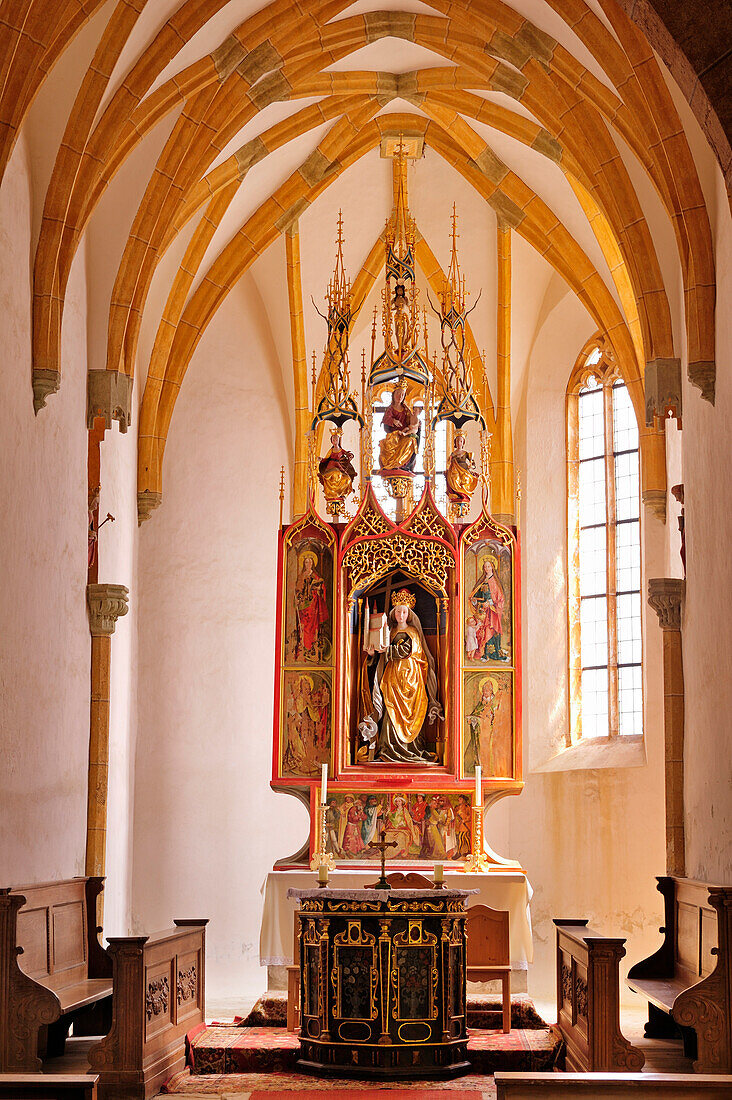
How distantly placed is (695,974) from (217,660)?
25.7ft

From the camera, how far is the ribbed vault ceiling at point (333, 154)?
10.2 m

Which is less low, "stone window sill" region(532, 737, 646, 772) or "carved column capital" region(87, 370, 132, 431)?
"carved column capital" region(87, 370, 132, 431)

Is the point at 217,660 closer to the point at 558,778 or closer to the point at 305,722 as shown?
the point at 305,722

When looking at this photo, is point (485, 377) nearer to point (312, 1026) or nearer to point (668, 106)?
point (668, 106)

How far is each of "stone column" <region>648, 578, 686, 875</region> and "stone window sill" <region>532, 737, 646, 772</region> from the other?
8.45 feet

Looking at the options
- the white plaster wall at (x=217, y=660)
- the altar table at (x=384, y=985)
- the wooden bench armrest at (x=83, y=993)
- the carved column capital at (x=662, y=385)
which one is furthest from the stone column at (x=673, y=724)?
the white plaster wall at (x=217, y=660)

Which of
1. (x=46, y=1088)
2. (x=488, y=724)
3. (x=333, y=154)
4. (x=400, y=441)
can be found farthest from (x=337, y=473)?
(x=46, y=1088)

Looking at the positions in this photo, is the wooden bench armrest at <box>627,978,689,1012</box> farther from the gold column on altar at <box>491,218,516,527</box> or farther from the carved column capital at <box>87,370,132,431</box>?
the gold column on altar at <box>491,218,516,527</box>

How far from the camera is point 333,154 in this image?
1517 centimetres

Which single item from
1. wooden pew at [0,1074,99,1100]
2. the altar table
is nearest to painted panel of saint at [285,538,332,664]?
the altar table

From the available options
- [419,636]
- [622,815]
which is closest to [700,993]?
[419,636]

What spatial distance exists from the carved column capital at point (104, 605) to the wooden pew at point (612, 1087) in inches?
302

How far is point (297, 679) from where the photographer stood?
1278 centimetres

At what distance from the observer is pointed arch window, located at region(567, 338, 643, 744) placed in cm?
1541
